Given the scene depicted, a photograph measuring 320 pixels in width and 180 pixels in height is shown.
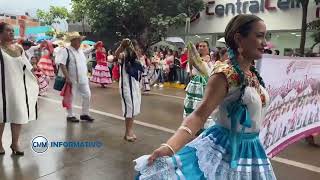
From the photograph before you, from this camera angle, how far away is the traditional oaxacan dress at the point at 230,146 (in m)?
2.33

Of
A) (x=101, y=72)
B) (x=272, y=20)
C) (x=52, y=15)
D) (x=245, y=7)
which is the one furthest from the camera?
(x=52, y=15)

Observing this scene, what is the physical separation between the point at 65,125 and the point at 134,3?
13.6m

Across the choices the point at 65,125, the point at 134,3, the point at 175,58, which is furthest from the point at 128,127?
the point at 134,3

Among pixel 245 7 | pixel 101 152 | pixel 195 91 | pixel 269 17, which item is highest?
pixel 245 7

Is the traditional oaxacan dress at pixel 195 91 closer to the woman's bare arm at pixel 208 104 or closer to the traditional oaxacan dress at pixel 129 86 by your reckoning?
the traditional oaxacan dress at pixel 129 86

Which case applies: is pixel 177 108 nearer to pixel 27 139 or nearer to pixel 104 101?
pixel 104 101

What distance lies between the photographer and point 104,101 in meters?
10.4

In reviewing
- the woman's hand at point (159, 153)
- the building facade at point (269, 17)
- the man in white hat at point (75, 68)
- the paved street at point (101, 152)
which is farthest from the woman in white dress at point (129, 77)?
the building facade at point (269, 17)

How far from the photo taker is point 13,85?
514cm

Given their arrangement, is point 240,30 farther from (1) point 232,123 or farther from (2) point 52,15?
(2) point 52,15

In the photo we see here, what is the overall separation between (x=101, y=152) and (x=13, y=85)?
1.40m

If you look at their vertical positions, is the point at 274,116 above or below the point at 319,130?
above

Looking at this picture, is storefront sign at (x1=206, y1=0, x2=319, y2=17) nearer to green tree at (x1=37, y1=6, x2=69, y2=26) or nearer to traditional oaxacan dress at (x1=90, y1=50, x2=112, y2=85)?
traditional oaxacan dress at (x1=90, y1=50, x2=112, y2=85)

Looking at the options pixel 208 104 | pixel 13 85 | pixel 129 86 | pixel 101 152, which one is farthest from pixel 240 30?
pixel 129 86
